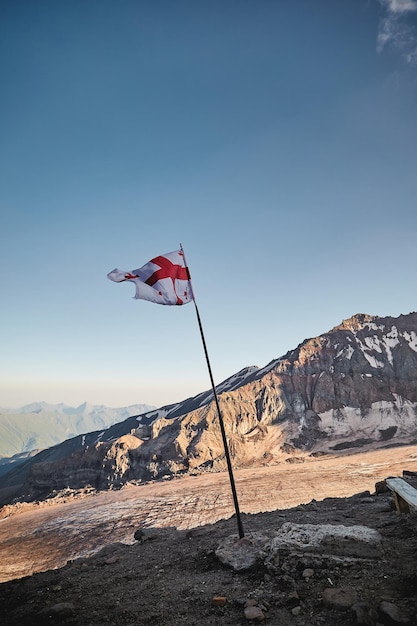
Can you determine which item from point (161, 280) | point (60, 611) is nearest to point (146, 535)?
point (60, 611)

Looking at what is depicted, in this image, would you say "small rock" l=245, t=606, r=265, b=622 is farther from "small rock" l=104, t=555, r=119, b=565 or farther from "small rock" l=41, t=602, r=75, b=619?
"small rock" l=104, t=555, r=119, b=565

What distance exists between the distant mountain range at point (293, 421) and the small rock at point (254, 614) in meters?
42.8

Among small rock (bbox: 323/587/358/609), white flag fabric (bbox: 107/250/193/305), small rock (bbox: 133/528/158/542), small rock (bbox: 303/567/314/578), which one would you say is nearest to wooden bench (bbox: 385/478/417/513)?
small rock (bbox: 303/567/314/578)

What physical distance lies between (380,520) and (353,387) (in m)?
53.7

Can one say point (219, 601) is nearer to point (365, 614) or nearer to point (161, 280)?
point (365, 614)

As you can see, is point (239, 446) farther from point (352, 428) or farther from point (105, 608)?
point (105, 608)

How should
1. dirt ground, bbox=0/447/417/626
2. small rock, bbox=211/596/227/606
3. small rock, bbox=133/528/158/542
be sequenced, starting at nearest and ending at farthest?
dirt ground, bbox=0/447/417/626 < small rock, bbox=211/596/227/606 < small rock, bbox=133/528/158/542

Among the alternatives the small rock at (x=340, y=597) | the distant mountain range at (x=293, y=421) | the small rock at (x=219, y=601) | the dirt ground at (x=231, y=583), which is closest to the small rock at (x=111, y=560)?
the dirt ground at (x=231, y=583)

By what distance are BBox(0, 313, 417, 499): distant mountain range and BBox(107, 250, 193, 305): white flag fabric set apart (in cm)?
4091

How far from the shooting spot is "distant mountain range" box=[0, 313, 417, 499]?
159ft

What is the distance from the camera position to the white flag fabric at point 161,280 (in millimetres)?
10289

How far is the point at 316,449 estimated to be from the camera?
1902 inches

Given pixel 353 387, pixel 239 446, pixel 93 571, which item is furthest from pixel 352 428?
pixel 93 571

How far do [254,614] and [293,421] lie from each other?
55.0 metres
